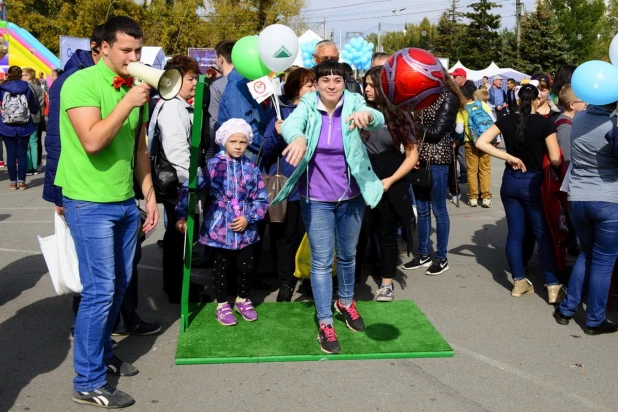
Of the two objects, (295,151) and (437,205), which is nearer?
(295,151)

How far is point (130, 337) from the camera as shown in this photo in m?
5.19

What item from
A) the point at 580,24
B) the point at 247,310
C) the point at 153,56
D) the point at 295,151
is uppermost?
the point at 580,24

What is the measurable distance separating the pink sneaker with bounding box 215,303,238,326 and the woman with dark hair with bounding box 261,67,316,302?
720 millimetres

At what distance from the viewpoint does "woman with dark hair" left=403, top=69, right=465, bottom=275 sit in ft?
21.9

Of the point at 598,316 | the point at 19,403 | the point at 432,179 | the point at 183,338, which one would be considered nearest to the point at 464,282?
the point at 432,179

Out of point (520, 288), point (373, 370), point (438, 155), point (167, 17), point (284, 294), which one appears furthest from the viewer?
point (167, 17)

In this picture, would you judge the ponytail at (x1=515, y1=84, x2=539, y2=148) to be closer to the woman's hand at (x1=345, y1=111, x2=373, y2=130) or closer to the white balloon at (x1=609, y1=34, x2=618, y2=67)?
the white balloon at (x1=609, y1=34, x2=618, y2=67)

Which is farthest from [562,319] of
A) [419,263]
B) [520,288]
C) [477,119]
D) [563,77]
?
[477,119]

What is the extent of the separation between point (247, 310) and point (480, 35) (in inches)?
2545

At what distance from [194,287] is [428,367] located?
238 cm

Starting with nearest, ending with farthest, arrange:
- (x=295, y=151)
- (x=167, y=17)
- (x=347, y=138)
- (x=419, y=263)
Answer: (x=295, y=151) < (x=347, y=138) < (x=419, y=263) < (x=167, y=17)

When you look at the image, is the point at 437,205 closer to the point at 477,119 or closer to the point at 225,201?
the point at 225,201

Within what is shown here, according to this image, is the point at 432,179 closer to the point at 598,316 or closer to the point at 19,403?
the point at 598,316

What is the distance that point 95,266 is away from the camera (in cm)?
394
